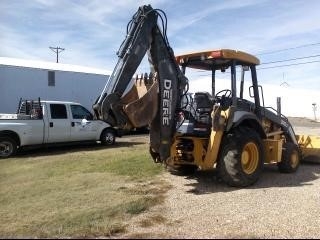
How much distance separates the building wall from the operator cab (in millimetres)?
15419

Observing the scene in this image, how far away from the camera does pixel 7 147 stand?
1602 centimetres

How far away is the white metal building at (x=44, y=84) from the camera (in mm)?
24141

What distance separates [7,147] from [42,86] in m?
9.81

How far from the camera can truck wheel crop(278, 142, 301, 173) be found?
11352 mm

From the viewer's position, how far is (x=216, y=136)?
9477 mm

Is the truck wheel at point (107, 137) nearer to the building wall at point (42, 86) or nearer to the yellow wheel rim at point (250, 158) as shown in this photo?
the building wall at point (42, 86)

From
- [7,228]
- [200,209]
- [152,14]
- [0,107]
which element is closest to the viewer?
[7,228]

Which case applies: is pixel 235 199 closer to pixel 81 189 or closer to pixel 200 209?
pixel 200 209

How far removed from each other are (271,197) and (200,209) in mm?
1567

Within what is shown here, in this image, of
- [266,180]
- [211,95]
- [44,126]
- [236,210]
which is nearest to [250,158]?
[266,180]

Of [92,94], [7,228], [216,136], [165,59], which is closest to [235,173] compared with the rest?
[216,136]

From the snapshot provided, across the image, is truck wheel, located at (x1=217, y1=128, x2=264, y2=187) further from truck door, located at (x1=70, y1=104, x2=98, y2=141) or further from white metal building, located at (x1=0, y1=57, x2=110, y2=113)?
white metal building, located at (x1=0, y1=57, x2=110, y2=113)

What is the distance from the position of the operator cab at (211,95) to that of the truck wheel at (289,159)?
57.1 inches

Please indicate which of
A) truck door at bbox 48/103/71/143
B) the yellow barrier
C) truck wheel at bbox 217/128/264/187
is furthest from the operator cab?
truck door at bbox 48/103/71/143
